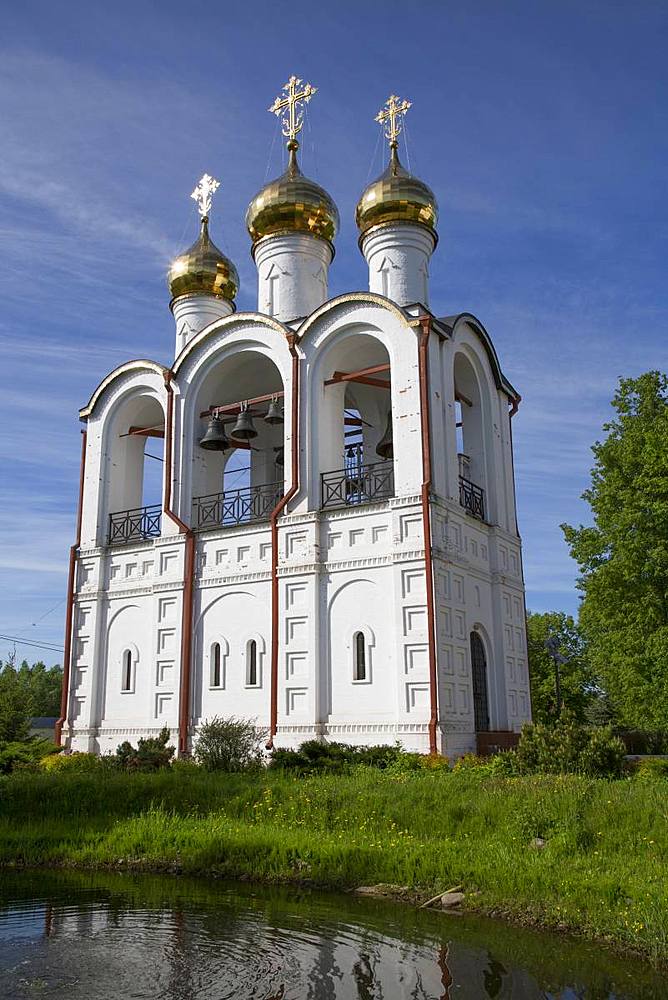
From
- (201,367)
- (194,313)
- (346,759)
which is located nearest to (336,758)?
(346,759)

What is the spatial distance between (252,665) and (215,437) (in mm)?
4651

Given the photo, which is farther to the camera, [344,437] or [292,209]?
[292,209]

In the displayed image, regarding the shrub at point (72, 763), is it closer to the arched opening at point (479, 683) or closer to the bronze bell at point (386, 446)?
the arched opening at point (479, 683)

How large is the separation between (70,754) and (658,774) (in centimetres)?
1120

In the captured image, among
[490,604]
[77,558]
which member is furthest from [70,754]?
[490,604]

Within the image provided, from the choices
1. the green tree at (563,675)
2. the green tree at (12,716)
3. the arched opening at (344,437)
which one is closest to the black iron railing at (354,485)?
the arched opening at (344,437)

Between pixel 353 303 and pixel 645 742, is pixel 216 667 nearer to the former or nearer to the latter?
pixel 353 303

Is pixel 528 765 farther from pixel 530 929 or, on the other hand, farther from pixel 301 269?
pixel 301 269

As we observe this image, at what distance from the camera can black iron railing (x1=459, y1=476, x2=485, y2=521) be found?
17266mm

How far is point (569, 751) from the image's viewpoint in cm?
1255

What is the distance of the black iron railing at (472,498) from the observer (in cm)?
1727

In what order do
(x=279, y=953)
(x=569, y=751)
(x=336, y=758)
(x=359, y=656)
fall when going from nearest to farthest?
1. (x=279, y=953)
2. (x=569, y=751)
3. (x=336, y=758)
4. (x=359, y=656)

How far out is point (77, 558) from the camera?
19797 mm

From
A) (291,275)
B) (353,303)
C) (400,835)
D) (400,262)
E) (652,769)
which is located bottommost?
(400,835)
